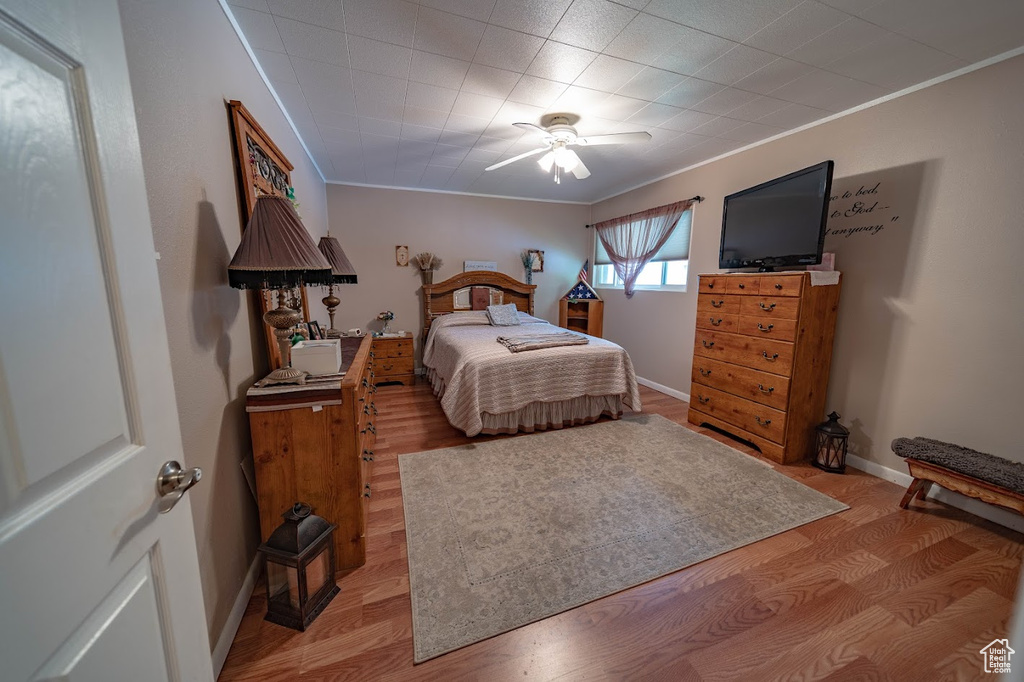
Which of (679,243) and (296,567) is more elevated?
(679,243)

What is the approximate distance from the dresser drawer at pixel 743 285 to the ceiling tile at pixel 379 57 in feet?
8.89

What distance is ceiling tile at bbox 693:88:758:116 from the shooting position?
2.33 meters

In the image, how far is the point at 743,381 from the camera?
9.52 feet

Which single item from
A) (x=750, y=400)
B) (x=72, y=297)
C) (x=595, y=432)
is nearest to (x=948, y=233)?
(x=750, y=400)

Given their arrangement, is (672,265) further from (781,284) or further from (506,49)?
(506,49)

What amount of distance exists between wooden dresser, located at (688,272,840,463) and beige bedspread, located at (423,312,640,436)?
0.78m

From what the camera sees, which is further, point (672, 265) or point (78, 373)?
point (672, 265)

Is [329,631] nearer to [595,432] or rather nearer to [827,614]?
[827,614]

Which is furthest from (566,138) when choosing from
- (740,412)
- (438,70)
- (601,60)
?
(740,412)

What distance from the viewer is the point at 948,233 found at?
7.11 ft

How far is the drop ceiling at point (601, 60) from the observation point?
1654mm

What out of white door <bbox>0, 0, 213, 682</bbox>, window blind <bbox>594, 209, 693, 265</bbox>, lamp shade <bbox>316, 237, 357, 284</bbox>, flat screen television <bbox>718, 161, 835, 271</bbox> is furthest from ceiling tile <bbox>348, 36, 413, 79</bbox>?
window blind <bbox>594, 209, 693, 265</bbox>

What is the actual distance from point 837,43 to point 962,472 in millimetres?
2301

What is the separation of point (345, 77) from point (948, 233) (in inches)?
146
